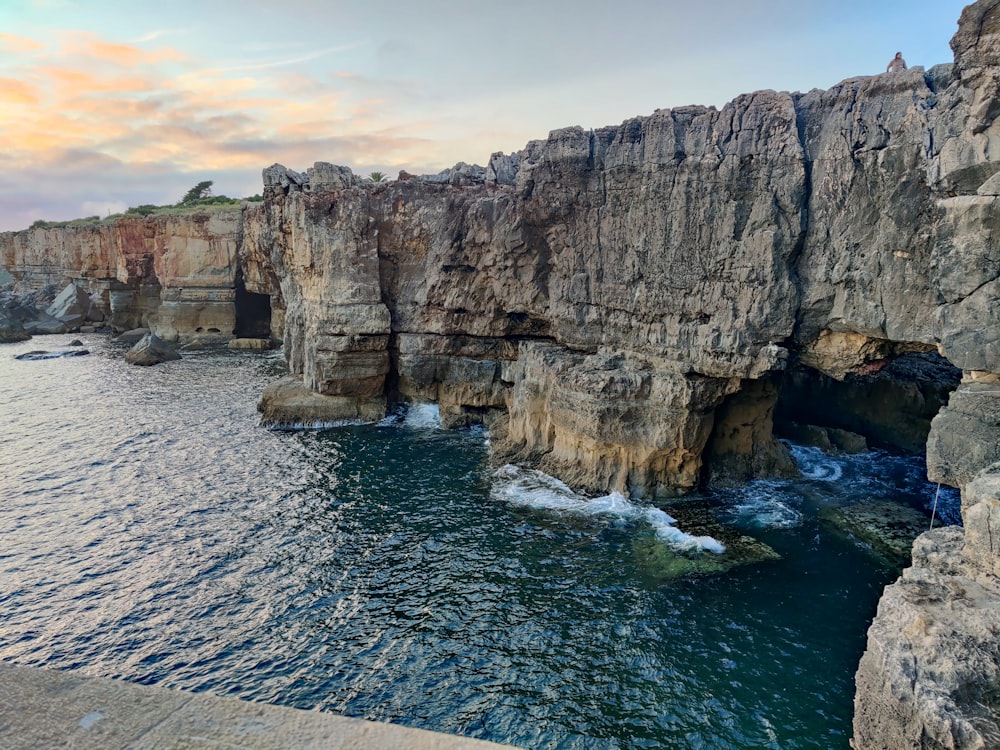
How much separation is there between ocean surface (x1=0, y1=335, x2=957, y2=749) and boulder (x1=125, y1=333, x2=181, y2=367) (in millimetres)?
24074

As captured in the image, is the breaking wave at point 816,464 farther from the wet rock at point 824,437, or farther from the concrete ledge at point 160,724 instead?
the concrete ledge at point 160,724

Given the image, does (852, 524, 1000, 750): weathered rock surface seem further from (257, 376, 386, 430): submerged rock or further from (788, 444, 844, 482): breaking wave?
(257, 376, 386, 430): submerged rock

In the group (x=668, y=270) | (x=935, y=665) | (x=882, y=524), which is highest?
(x=668, y=270)

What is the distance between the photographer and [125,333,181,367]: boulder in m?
54.4

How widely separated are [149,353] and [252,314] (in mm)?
19467

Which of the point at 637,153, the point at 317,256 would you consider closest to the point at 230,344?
the point at 317,256

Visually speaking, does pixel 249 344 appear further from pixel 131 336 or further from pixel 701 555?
pixel 701 555

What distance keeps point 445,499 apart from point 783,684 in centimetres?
1435

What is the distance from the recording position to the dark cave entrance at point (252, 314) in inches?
2783

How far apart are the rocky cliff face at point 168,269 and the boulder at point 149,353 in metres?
9.89

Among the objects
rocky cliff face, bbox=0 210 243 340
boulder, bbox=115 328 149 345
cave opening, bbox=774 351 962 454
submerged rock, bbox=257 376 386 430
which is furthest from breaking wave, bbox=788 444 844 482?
boulder, bbox=115 328 149 345

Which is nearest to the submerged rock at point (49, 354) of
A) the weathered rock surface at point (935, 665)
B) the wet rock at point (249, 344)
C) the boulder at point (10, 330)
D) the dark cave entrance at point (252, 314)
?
Result: the boulder at point (10, 330)

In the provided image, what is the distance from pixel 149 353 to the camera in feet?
180

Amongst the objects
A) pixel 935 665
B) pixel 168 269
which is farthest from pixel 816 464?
pixel 168 269
